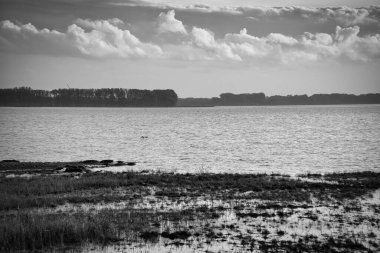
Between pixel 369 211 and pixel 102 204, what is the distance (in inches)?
527

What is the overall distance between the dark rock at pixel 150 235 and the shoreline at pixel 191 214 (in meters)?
0.04

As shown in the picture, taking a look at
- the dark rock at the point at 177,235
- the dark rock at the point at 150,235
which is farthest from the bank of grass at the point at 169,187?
the dark rock at the point at 177,235

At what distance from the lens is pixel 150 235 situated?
1495 centimetres

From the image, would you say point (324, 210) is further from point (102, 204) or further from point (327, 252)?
point (102, 204)

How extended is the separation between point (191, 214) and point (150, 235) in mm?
3561

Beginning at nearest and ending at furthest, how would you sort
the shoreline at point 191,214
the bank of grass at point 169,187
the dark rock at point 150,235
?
1. the shoreline at point 191,214
2. the dark rock at point 150,235
3. the bank of grass at point 169,187

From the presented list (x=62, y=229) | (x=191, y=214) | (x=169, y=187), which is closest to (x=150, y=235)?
(x=62, y=229)

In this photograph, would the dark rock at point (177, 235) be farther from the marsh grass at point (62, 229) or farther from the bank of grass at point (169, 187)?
the bank of grass at point (169, 187)

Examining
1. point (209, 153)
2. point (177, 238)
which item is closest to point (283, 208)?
point (177, 238)

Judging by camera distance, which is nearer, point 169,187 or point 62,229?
point 62,229

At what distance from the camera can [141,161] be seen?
44.7 metres

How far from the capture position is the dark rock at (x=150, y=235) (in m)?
14.6

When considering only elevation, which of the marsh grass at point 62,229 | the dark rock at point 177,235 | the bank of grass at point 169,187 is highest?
the marsh grass at point 62,229

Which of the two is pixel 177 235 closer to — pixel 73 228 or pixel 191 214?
pixel 191 214
